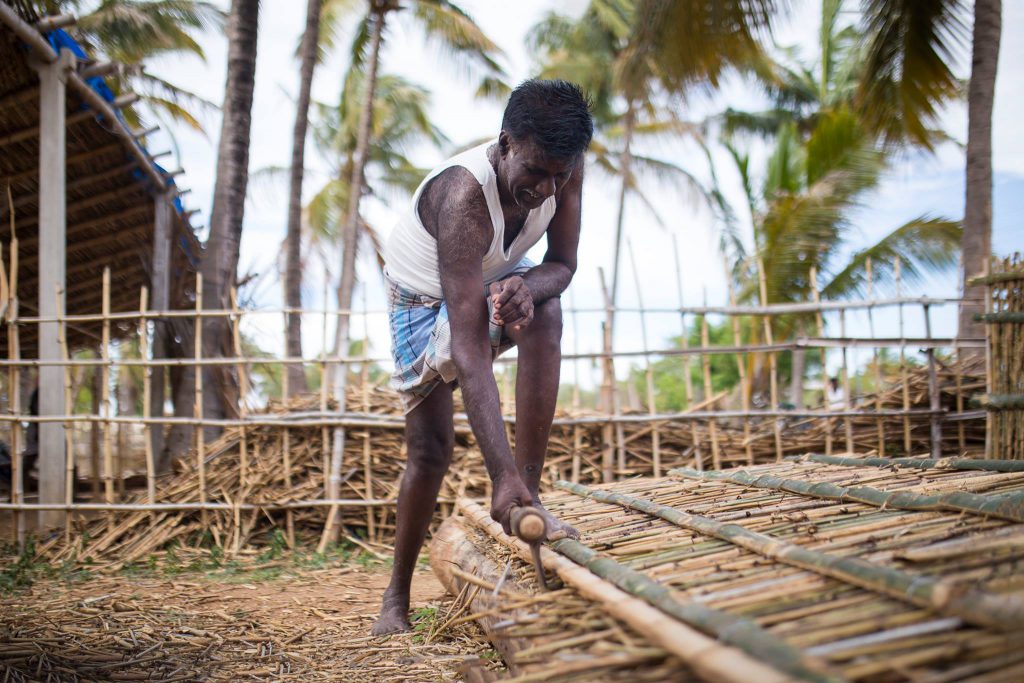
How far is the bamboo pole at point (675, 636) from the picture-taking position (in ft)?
3.40

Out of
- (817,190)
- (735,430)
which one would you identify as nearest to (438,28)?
(817,190)

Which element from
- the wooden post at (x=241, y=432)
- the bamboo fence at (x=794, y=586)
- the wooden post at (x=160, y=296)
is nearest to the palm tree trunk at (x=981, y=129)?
the bamboo fence at (x=794, y=586)

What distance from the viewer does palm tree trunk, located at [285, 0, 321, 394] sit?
355 inches

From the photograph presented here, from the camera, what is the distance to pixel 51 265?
205 inches

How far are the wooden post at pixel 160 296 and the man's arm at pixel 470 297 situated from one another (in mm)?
4301

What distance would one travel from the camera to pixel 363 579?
14.0 feet

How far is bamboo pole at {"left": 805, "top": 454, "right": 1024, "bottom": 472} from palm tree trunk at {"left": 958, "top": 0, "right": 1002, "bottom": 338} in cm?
434

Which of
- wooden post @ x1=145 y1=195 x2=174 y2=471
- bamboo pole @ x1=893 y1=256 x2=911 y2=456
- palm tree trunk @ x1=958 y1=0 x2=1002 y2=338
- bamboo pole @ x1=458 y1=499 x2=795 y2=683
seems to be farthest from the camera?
palm tree trunk @ x1=958 y1=0 x2=1002 y2=338

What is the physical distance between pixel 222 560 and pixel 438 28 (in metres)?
11.4

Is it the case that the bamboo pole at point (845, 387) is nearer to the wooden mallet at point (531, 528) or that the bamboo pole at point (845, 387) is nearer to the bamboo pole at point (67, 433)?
the wooden mallet at point (531, 528)

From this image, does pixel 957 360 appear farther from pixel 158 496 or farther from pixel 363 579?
pixel 158 496

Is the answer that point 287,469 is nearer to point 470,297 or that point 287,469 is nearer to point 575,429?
point 575,429

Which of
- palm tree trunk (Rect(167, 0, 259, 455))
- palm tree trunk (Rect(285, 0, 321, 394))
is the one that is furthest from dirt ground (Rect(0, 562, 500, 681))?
palm tree trunk (Rect(285, 0, 321, 394))

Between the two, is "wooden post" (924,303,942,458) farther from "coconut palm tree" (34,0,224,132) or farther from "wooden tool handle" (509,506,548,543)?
"coconut palm tree" (34,0,224,132)
